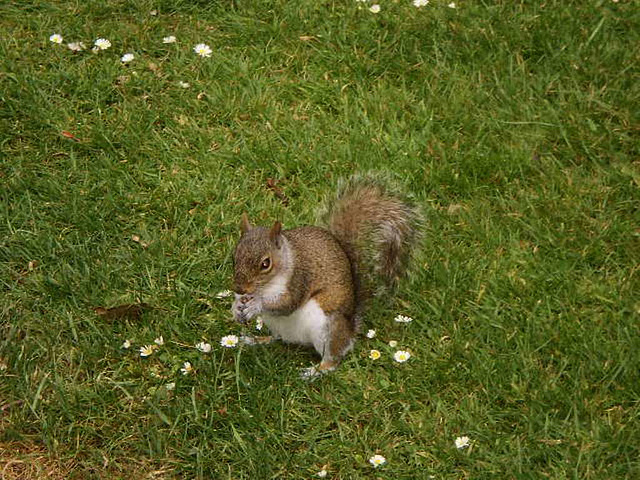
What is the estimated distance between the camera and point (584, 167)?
364 centimetres

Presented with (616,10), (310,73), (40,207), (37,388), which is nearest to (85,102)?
(40,207)

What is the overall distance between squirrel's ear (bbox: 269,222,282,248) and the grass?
1.32 feet

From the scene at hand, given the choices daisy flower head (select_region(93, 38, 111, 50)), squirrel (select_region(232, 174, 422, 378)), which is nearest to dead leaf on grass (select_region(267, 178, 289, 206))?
squirrel (select_region(232, 174, 422, 378))

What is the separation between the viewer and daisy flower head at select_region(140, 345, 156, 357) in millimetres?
3012

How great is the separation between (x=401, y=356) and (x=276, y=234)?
1.84 feet

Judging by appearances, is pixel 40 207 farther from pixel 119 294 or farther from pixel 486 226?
pixel 486 226

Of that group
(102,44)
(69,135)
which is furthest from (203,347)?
(102,44)

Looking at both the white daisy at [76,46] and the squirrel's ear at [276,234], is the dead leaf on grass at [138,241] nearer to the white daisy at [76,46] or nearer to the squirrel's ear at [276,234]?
the squirrel's ear at [276,234]

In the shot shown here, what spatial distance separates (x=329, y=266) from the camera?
9.66 ft

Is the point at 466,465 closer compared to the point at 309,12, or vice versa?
the point at 466,465

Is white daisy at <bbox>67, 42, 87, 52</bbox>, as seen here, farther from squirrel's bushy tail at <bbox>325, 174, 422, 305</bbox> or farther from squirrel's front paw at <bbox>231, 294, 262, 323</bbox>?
squirrel's front paw at <bbox>231, 294, 262, 323</bbox>

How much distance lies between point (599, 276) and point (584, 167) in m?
0.58

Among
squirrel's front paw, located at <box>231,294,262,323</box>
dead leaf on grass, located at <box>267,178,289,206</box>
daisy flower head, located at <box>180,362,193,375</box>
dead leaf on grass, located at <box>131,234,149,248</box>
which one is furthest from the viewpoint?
dead leaf on grass, located at <box>267,178,289,206</box>

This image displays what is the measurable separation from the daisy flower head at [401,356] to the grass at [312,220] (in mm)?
26
